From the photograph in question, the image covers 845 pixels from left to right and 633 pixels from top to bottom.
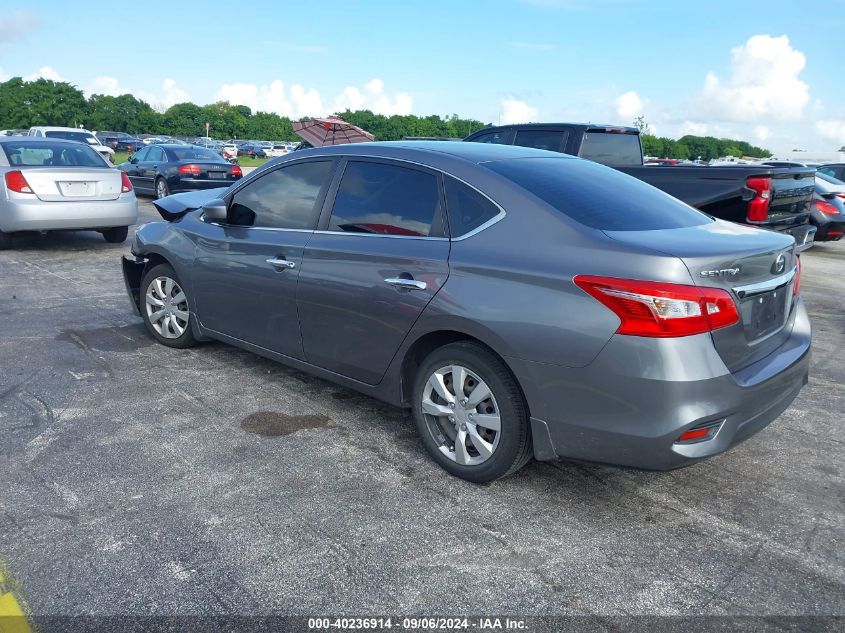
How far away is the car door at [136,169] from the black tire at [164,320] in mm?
12372

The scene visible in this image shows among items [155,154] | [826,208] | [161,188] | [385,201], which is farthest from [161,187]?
[385,201]

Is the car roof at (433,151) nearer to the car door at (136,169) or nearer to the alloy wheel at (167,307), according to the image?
the alloy wheel at (167,307)

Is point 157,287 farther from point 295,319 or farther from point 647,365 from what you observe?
point 647,365

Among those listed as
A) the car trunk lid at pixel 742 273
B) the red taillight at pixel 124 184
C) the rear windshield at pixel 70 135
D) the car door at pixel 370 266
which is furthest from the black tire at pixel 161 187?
the car trunk lid at pixel 742 273

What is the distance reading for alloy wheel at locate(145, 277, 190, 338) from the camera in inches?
217

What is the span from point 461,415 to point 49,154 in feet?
28.4

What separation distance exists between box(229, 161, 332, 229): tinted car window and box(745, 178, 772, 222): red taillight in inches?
203

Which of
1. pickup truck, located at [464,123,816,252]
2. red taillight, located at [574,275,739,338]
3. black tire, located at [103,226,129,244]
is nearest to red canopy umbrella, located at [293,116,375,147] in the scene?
black tire, located at [103,226,129,244]

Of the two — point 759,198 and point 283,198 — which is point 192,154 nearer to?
point 759,198

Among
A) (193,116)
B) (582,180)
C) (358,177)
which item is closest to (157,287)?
(358,177)

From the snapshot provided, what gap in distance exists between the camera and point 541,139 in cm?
985

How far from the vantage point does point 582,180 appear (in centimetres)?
392

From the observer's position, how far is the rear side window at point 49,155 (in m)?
9.60

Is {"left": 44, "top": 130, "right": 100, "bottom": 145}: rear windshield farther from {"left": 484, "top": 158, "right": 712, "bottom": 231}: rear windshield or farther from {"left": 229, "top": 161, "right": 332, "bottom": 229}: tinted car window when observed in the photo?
{"left": 484, "top": 158, "right": 712, "bottom": 231}: rear windshield
